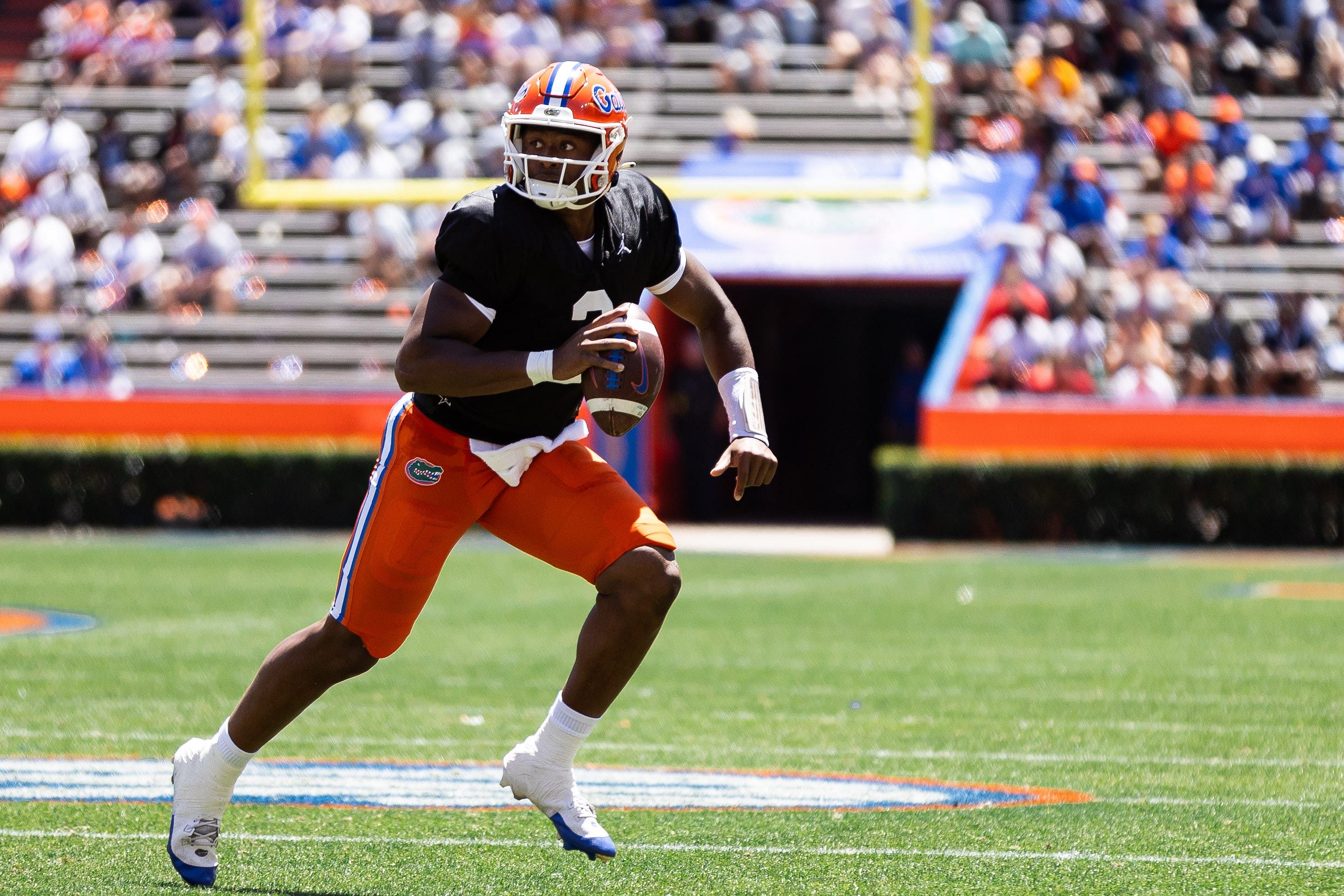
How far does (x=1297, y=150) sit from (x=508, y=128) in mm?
15531

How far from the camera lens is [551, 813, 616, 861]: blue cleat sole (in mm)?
4609

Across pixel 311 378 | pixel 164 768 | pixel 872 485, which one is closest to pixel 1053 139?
pixel 872 485

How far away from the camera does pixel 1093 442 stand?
16016 mm

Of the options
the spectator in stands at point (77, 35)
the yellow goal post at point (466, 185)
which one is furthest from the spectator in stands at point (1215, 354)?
the spectator in stands at point (77, 35)

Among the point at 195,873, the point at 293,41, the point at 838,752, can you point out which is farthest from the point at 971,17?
the point at 195,873

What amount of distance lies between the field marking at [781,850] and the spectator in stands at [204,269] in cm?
1502

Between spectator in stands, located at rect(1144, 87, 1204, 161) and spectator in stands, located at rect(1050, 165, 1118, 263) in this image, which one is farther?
spectator in stands, located at rect(1144, 87, 1204, 161)

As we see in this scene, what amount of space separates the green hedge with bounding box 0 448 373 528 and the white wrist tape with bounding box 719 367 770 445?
1233 centimetres

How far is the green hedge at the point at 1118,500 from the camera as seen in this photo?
50.6ft

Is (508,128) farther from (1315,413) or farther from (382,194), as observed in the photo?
(382,194)

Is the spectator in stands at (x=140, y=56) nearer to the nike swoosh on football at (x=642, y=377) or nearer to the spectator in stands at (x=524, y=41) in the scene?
the spectator in stands at (x=524, y=41)

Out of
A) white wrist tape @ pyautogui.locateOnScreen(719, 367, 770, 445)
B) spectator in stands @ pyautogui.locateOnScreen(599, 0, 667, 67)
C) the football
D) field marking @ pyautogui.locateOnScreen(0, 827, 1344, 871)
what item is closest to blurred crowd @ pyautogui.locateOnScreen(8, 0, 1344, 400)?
spectator in stands @ pyautogui.locateOnScreen(599, 0, 667, 67)

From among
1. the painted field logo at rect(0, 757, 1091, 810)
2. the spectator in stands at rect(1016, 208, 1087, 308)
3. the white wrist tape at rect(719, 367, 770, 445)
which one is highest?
the white wrist tape at rect(719, 367, 770, 445)

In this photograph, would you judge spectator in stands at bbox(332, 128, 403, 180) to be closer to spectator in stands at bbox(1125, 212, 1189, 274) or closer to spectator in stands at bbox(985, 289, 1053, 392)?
spectator in stands at bbox(985, 289, 1053, 392)
